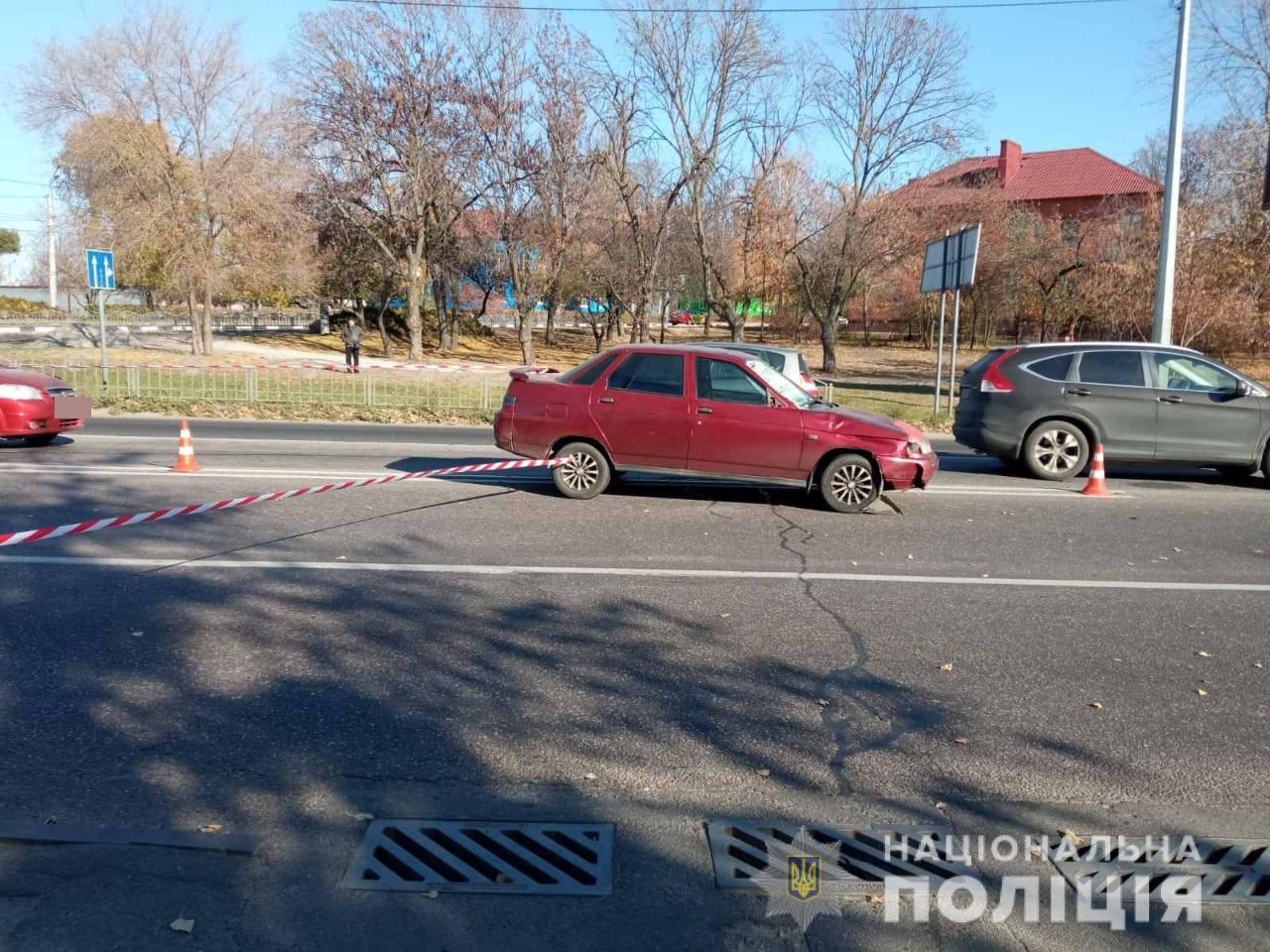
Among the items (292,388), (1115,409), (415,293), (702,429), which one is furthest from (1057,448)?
(415,293)

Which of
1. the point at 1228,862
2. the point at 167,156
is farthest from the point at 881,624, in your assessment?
the point at 167,156

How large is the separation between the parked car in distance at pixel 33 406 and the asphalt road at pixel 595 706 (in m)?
4.25

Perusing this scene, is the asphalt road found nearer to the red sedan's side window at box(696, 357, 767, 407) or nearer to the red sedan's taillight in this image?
the red sedan's side window at box(696, 357, 767, 407)

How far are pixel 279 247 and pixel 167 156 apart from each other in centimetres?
458

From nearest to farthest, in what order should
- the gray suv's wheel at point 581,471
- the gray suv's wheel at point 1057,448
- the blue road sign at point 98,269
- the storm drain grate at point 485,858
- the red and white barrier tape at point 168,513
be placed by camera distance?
the storm drain grate at point 485,858 → the red and white barrier tape at point 168,513 → the gray suv's wheel at point 581,471 → the gray suv's wheel at point 1057,448 → the blue road sign at point 98,269

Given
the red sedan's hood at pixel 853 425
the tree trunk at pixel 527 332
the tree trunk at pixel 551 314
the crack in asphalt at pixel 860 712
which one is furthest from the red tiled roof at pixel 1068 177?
the crack in asphalt at pixel 860 712

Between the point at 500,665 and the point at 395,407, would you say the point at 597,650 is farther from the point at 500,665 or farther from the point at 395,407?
the point at 395,407

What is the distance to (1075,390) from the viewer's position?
12.8 meters

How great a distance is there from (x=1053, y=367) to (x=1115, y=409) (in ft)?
2.92

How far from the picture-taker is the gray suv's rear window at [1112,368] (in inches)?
504

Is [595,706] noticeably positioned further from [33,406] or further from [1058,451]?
[33,406]

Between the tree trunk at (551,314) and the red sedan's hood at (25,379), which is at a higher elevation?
the tree trunk at (551,314)

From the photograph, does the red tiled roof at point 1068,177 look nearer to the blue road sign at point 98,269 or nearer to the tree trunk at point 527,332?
the tree trunk at point 527,332

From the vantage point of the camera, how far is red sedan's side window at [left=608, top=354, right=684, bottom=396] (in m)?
10.6
